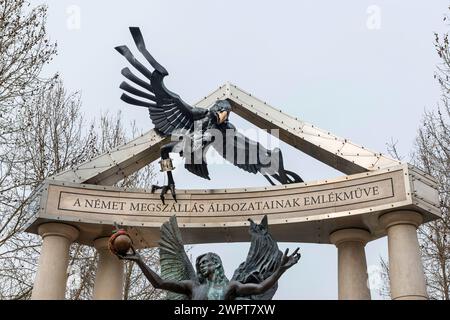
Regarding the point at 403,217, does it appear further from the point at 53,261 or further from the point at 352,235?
the point at 53,261

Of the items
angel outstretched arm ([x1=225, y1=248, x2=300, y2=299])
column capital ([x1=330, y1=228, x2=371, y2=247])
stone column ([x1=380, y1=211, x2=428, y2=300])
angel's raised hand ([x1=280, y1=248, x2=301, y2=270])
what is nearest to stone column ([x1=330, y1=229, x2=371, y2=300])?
column capital ([x1=330, y1=228, x2=371, y2=247])

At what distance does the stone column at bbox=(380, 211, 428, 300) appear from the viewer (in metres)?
15.8

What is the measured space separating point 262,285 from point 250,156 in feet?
20.8

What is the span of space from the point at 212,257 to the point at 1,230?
8.01m

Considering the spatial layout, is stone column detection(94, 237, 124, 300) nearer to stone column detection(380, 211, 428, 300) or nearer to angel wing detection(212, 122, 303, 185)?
angel wing detection(212, 122, 303, 185)

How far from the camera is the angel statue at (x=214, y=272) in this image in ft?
40.8

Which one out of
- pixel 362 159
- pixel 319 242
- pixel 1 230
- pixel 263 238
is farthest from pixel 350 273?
pixel 1 230

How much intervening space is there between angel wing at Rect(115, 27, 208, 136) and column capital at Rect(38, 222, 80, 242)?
322 centimetres

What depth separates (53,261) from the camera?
56.4 feet

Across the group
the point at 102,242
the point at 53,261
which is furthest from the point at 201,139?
the point at 53,261

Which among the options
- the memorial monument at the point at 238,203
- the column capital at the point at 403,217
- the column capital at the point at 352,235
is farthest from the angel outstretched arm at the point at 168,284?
the column capital at the point at 352,235
